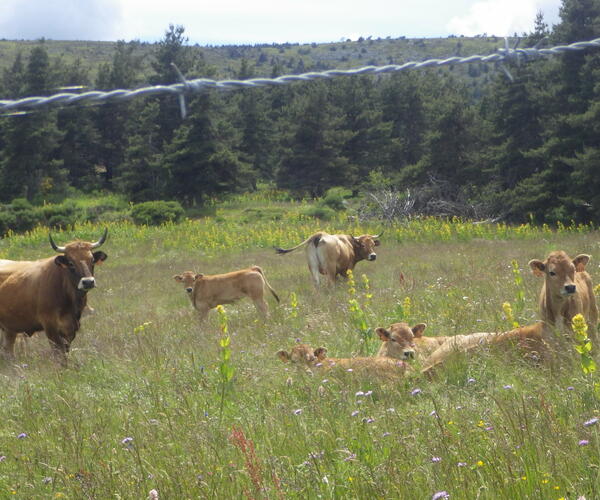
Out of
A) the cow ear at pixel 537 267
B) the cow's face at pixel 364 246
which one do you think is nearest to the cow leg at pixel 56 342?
the cow ear at pixel 537 267

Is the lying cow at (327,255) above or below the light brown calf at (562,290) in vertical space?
below

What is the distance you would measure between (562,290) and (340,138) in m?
47.0

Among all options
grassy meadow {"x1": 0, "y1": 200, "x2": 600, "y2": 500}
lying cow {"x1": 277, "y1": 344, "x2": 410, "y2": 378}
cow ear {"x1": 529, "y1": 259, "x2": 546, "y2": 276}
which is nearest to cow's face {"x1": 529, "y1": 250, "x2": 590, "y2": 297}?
cow ear {"x1": 529, "y1": 259, "x2": 546, "y2": 276}

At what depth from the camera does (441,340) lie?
7.39 metres

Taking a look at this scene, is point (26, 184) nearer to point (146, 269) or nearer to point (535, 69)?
point (146, 269)

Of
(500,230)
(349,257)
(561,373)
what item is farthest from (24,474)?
(500,230)

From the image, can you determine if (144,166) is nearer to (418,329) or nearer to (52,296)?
(52,296)

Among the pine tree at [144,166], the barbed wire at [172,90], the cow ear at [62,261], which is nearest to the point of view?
the barbed wire at [172,90]

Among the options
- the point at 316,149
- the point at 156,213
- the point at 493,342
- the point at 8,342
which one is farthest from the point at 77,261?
the point at 316,149

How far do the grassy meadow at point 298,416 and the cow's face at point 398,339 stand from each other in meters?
0.19

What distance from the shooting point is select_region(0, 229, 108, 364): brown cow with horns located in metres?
9.54

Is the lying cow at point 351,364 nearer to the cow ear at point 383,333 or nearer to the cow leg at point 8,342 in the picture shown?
the cow ear at point 383,333

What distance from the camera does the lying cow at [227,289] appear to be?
517 inches

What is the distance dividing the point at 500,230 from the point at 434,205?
381 inches
